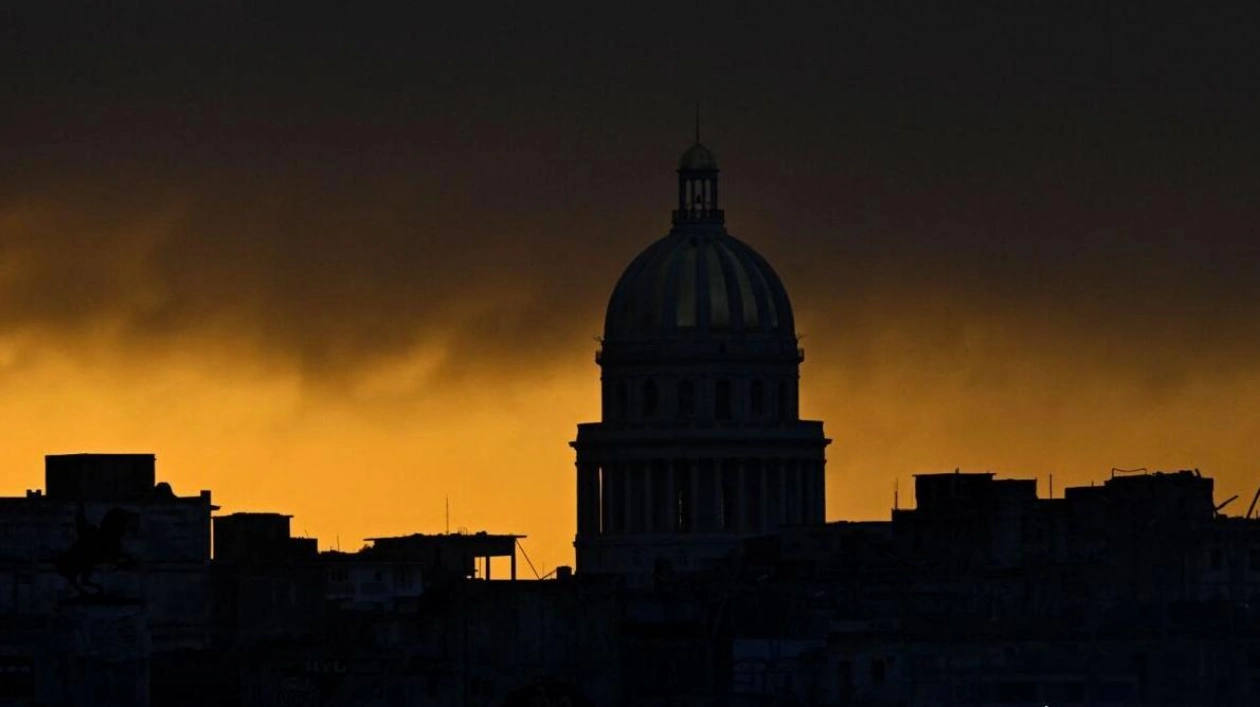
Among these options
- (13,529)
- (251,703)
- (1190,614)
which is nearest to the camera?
(251,703)

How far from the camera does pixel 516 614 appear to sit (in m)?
187

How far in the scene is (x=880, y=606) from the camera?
651 feet

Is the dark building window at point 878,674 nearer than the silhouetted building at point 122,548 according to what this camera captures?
No

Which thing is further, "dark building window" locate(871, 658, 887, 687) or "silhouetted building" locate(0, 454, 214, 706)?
"dark building window" locate(871, 658, 887, 687)

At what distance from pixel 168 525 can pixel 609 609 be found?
12.1 m

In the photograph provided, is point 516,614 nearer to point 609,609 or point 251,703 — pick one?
point 609,609

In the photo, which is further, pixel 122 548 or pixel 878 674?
pixel 878 674

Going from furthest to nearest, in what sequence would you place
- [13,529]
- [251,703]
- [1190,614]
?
1. [1190,614]
2. [13,529]
3. [251,703]

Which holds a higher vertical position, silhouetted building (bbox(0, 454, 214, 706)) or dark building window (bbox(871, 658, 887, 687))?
silhouetted building (bbox(0, 454, 214, 706))

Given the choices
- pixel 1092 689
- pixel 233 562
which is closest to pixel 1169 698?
pixel 1092 689

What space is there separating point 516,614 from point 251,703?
20.0 m

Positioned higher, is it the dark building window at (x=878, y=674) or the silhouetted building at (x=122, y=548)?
the silhouetted building at (x=122, y=548)

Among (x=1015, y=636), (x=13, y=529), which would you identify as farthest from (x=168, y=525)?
(x=1015, y=636)

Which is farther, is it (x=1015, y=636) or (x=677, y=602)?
(x=677, y=602)
